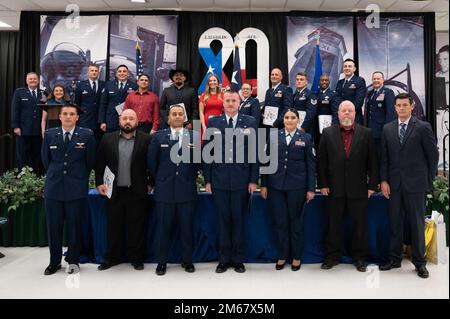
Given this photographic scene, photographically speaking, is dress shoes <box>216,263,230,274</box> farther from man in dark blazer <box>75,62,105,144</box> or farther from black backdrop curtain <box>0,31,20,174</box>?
black backdrop curtain <box>0,31,20,174</box>

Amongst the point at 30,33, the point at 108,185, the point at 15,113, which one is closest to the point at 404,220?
the point at 108,185

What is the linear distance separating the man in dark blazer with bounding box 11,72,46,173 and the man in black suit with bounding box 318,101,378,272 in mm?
4765

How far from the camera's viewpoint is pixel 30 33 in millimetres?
7219

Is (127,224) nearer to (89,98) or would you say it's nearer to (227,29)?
(89,98)

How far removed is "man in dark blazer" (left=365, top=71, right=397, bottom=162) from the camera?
5.64 m

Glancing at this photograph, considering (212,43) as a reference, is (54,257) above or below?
below

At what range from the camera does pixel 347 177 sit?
3.56m

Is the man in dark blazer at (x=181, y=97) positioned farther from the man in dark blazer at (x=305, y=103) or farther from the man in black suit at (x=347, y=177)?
the man in black suit at (x=347, y=177)

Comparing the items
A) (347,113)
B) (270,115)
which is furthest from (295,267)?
(270,115)

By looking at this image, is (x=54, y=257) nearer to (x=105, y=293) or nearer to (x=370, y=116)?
(x=105, y=293)

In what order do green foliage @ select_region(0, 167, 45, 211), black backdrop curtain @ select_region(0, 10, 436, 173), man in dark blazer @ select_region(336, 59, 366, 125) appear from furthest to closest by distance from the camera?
black backdrop curtain @ select_region(0, 10, 436, 173) < man in dark blazer @ select_region(336, 59, 366, 125) < green foliage @ select_region(0, 167, 45, 211)

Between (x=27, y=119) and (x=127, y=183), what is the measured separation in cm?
362

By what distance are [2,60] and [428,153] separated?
8431 mm

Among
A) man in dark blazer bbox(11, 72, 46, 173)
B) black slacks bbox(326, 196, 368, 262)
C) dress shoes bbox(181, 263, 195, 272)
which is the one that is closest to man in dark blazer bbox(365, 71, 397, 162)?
black slacks bbox(326, 196, 368, 262)
